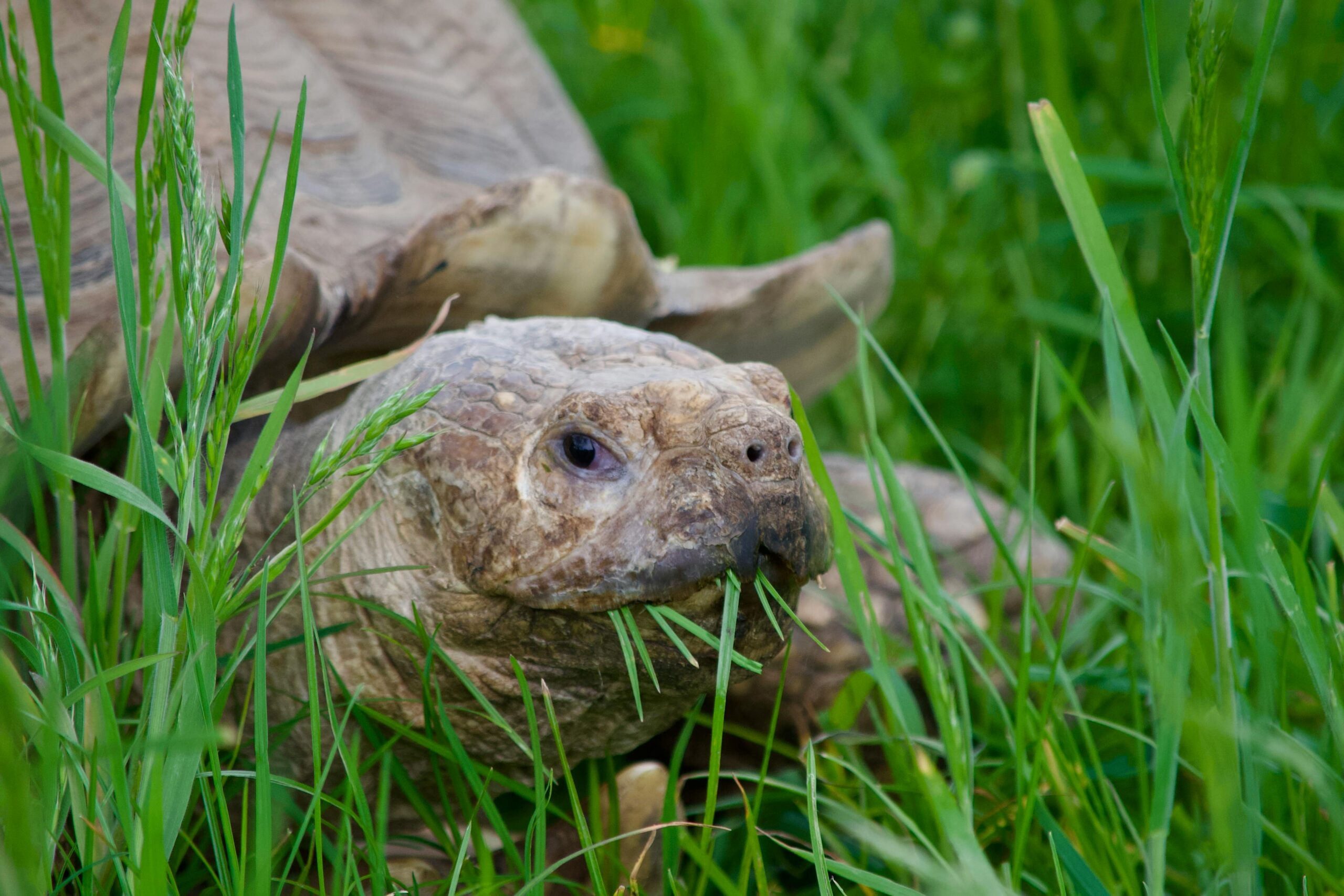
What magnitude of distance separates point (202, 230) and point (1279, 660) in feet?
3.55

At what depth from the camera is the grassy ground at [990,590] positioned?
2.72 ft

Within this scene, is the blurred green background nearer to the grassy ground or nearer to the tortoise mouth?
the grassy ground

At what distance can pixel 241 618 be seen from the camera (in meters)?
1.31

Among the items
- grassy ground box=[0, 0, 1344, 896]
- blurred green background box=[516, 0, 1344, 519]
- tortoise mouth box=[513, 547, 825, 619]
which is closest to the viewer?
grassy ground box=[0, 0, 1344, 896]

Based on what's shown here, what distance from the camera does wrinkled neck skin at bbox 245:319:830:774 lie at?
1.00 meters

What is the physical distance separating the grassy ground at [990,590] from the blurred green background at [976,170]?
A: 0.01m

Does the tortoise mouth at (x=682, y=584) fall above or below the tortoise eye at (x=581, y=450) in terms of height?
below

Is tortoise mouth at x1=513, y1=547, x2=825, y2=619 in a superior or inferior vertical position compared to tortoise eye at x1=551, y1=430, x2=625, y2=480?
inferior

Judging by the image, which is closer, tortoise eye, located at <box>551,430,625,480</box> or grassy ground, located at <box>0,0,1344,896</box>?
grassy ground, located at <box>0,0,1344,896</box>

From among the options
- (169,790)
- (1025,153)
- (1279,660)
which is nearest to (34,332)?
(169,790)

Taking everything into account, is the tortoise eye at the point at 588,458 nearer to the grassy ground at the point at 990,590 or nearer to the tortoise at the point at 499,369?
the tortoise at the point at 499,369

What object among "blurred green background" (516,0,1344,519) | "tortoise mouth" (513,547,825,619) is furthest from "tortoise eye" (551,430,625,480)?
"blurred green background" (516,0,1344,519)

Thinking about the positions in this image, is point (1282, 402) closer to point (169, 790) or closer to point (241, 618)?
point (241, 618)

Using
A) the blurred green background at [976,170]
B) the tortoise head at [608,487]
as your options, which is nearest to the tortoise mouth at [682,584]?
the tortoise head at [608,487]
